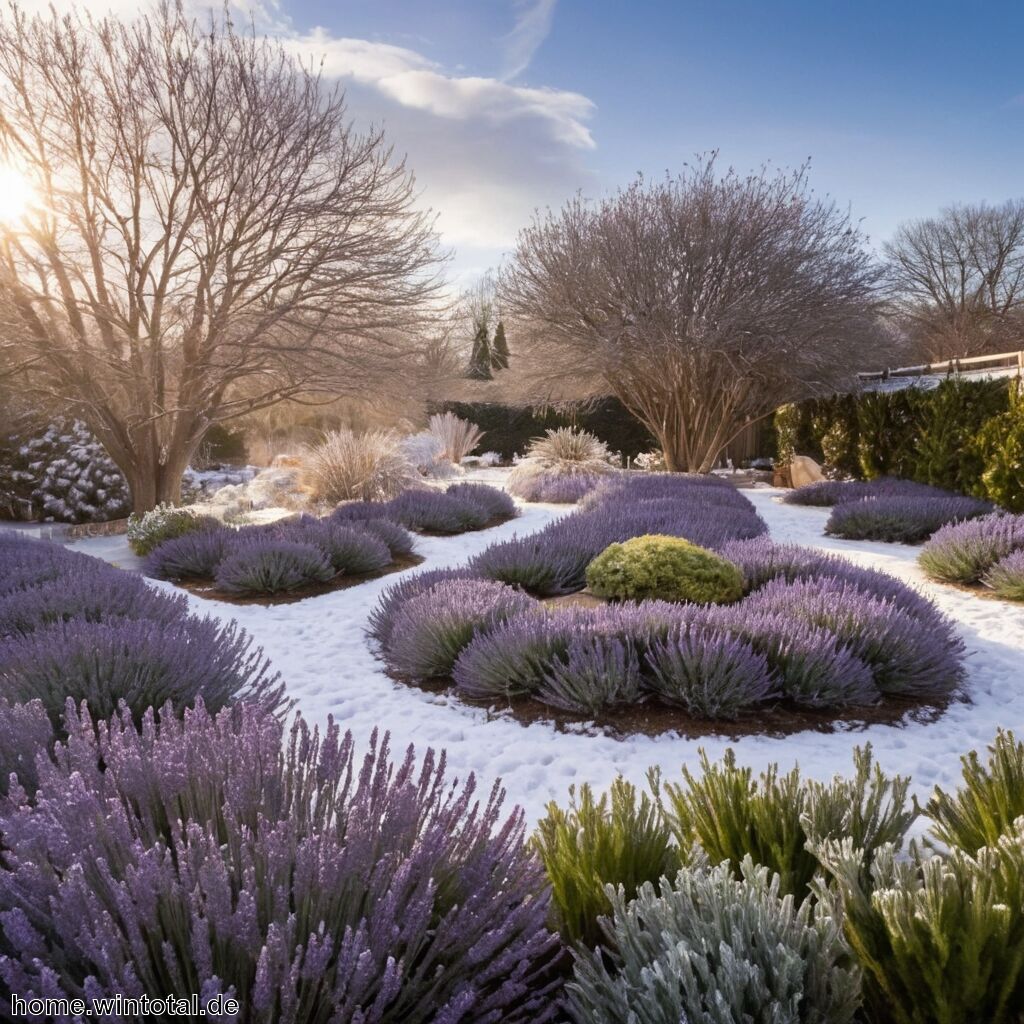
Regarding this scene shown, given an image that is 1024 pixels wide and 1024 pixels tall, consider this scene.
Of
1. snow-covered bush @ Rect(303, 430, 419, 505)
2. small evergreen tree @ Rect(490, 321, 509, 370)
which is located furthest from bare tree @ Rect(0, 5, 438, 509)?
small evergreen tree @ Rect(490, 321, 509, 370)

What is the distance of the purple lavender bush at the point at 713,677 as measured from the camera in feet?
11.9

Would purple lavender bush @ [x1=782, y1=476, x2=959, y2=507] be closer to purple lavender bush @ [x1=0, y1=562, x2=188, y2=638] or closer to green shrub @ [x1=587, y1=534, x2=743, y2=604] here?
green shrub @ [x1=587, y1=534, x2=743, y2=604]

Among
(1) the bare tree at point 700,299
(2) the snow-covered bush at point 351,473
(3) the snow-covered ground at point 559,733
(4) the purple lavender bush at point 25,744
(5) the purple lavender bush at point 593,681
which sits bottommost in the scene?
(3) the snow-covered ground at point 559,733

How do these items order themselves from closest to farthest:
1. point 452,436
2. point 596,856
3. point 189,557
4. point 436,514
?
1. point 596,856
2. point 189,557
3. point 436,514
4. point 452,436

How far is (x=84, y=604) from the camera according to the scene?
14.5ft

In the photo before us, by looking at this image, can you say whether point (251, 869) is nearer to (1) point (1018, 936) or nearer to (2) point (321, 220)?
(1) point (1018, 936)

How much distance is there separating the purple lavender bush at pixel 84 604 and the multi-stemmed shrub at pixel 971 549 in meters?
6.37

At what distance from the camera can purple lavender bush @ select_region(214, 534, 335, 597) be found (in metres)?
6.59

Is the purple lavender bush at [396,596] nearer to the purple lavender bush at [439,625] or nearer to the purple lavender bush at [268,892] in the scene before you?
the purple lavender bush at [439,625]

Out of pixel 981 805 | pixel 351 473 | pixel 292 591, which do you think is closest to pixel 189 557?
pixel 292 591

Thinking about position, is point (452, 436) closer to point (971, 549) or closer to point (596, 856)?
point (971, 549)

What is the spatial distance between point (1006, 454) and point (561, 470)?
296 inches

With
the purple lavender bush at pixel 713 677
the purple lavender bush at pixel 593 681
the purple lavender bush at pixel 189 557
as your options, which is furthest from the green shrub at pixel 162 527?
the purple lavender bush at pixel 713 677

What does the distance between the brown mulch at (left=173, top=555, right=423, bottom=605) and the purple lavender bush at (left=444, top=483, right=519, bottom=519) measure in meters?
3.03
